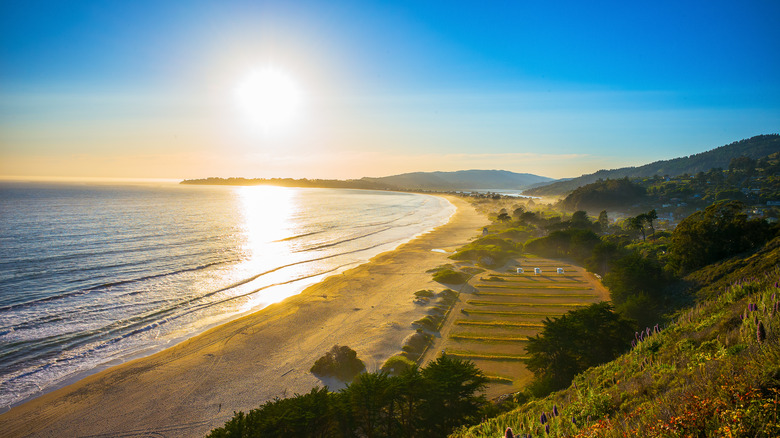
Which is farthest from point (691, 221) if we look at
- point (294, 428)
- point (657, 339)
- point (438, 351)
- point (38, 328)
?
point (38, 328)

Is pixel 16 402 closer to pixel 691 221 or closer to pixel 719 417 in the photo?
pixel 719 417

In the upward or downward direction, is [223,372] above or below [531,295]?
below

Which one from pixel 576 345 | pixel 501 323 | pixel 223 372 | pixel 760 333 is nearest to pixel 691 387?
pixel 760 333

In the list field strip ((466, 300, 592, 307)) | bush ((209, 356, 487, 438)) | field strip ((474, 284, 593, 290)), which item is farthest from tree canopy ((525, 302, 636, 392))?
field strip ((474, 284, 593, 290))

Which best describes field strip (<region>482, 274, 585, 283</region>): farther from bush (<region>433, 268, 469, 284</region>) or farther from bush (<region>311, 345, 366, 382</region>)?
bush (<region>311, 345, 366, 382</region>)

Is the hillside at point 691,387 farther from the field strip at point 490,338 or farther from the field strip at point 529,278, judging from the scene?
the field strip at point 529,278

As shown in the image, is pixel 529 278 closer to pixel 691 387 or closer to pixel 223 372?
pixel 223 372

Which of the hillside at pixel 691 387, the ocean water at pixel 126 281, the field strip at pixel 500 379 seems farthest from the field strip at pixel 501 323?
the ocean water at pixel 126 281
